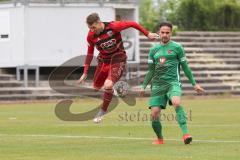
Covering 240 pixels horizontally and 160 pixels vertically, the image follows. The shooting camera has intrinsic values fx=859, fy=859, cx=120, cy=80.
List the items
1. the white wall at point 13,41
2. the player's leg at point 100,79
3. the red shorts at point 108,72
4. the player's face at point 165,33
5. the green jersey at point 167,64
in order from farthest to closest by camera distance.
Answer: the white wall at point 13,41
the player's leg at point 100,79
the red shorts at point 108,72
the green jersey at point 167,64
the player's face at point 165,33

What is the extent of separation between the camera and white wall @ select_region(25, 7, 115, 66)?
43031 millimetres

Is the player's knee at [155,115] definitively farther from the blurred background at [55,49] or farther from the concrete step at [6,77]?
the concrete step at [6,77]

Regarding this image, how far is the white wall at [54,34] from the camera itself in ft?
141

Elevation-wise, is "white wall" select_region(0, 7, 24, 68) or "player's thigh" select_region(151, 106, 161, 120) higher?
"player's thigh" select_region(151, 106, 161, 120)

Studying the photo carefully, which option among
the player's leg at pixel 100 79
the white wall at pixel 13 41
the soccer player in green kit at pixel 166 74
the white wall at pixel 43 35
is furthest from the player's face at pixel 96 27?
the white wall at pixel 13 41

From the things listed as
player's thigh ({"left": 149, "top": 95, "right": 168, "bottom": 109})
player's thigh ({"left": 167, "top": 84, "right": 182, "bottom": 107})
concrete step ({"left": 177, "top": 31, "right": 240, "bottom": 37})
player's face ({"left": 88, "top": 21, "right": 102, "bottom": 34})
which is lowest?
concrete step ({"left": 177, "top": 31, "right": 240, "bottom": 37})

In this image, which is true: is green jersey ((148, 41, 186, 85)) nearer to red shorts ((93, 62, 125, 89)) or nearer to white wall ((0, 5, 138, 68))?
red shorts ((93, 62, 125, 89))

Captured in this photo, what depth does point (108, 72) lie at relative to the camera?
1908cm

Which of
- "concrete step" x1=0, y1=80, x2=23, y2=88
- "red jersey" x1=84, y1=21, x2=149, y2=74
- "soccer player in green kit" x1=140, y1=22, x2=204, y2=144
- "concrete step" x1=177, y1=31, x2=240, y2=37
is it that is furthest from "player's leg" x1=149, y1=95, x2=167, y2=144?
"concrete step" x1=177, y1=31, x2=240, y2=37

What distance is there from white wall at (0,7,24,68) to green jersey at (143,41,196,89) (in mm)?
26874

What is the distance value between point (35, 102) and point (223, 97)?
381 inches

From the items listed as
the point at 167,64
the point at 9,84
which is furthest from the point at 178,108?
the point at 9,84

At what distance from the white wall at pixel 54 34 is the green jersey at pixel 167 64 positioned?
88.0 feet

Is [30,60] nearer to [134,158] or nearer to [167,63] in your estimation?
[167,63]
